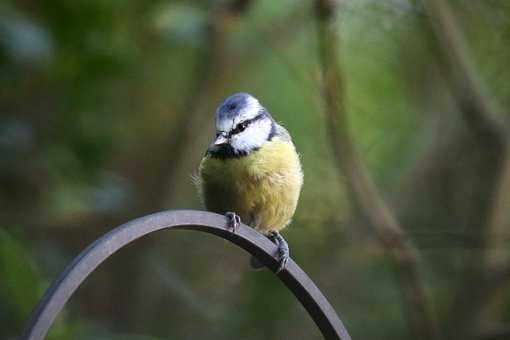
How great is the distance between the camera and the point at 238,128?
1888 millimetres

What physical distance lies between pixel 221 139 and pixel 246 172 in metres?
0.10

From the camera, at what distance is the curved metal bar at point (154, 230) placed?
0.98 m

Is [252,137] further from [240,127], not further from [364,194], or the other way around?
[364,194]

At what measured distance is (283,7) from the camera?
3.27 metres

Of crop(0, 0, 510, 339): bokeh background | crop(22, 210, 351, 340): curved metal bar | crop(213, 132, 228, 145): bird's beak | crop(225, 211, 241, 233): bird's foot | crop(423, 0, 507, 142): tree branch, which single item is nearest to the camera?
crop(22, 210, 351, 340): curved metal bar

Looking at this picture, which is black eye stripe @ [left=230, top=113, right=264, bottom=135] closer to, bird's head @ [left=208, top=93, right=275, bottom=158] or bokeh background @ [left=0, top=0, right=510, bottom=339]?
bird's head @ [left=208, top=93, right=275, bottom=158]

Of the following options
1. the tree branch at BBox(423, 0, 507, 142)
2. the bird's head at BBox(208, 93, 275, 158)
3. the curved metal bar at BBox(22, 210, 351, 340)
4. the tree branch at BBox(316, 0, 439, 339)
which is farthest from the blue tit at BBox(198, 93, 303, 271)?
the tree branch at BBox(423, 0, 507, 142)

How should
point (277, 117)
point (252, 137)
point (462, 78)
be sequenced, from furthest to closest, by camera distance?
point (277, 117) < point (462, 78) < point (252, 137)

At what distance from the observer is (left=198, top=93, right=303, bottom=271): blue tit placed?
1.88 m

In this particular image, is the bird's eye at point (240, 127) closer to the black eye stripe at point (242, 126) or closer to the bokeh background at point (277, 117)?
the black eye stripe at point (242, 126)

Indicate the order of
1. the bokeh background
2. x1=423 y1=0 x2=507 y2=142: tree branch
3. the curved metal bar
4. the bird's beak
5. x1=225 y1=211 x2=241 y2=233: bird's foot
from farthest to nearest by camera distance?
x1=423 y1=0 x2=507 y2=142: tree branch, the bokeh background, the bird's beak, x1=225 y1=211 x2=241 y2=233: bird's foot, the curved metal bar

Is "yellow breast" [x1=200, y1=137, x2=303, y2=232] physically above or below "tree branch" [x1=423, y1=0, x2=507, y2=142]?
below

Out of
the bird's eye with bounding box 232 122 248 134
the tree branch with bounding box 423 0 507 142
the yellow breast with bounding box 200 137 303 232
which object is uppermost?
the tree branch with bounding box 423 0 507 142

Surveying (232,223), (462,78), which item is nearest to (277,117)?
(462,78)
